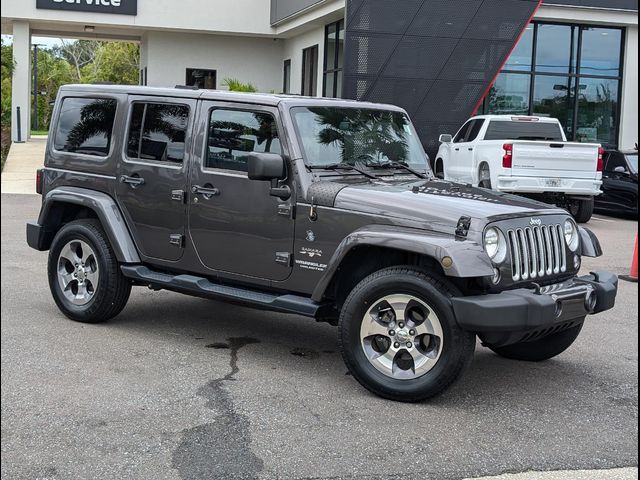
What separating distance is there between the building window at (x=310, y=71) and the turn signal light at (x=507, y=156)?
1176 centimetres

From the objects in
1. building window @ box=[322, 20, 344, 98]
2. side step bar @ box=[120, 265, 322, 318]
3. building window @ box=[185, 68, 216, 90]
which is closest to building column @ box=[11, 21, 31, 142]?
building window @ box=[185, 68, 216, 90]

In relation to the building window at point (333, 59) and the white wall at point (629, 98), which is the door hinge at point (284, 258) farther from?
the white wall at point (629, 98)

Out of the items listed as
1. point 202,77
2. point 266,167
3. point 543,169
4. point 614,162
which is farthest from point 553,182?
point 202,77

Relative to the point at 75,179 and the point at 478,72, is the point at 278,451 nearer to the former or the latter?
the point at 75,179

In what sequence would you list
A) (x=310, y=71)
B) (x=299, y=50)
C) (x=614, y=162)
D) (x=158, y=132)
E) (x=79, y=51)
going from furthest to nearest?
1. (x=79, y=51)
2. (x=299, y=50)
3. (x=310, y=71)
4. (x=614, y=162)
5. (x=158, y=132)

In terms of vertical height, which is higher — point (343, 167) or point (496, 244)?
point (343, 167)

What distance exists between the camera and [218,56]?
30922mm

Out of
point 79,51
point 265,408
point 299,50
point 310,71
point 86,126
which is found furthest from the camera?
point 79,51

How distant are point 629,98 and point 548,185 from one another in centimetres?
1001

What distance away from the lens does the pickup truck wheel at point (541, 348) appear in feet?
20.8

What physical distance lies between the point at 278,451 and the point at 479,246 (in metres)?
1.68

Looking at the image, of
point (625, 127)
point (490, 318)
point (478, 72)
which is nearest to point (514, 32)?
point (478, 72)

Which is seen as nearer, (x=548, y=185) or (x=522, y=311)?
(x=522, y=311)

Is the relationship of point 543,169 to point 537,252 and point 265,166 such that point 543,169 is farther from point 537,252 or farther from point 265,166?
point 265,166
